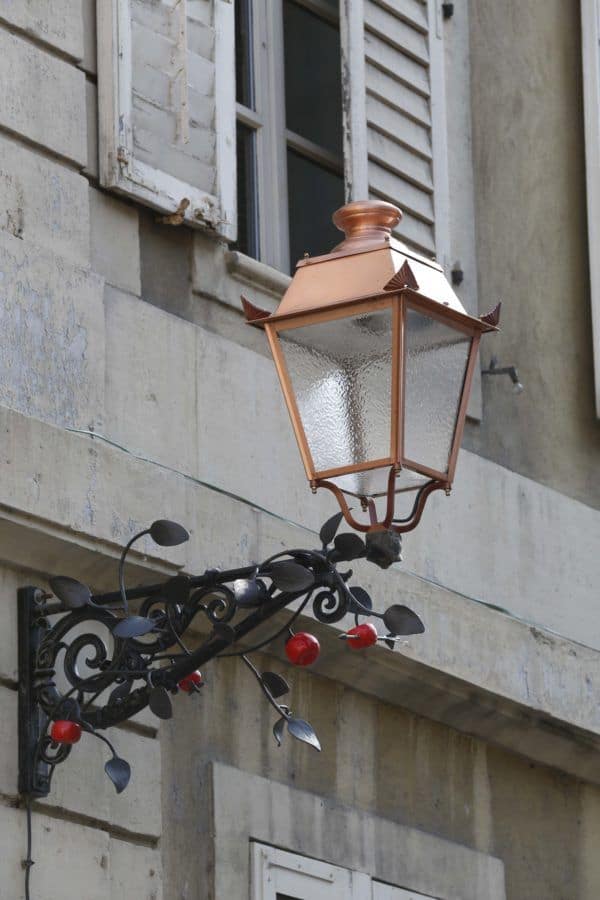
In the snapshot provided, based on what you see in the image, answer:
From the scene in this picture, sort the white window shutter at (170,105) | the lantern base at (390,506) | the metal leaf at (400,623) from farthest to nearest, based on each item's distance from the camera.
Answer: the white window shutter at (170,105) → the metal leaf at (400,623) → the lantern base at (390,506)

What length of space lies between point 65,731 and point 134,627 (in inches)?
11.0

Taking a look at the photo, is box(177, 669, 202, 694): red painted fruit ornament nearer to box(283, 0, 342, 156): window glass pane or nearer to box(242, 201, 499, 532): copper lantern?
box(242, 201, 499, 532): copper lantern

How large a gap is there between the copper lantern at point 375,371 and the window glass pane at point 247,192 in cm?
199

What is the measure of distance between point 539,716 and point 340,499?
2.40 meters

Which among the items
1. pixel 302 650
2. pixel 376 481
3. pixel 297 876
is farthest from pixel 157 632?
pixel 297 876

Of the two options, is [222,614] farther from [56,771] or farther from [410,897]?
[410,897]

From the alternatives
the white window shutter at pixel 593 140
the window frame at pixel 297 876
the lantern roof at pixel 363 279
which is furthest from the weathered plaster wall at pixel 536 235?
the lantern roof at pixel 363 279

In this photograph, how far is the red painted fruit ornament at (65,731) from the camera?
5699mm

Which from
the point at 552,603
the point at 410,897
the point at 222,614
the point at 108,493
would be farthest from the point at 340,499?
the point at 552,603

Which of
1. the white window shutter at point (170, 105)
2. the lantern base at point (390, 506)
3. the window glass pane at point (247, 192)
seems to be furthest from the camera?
the window glass pane at point (247, 192)

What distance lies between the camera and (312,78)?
8391 mm

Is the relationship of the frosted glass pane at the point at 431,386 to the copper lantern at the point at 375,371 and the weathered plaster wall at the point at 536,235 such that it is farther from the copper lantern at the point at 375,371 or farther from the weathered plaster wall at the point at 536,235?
the weathered plaster wall at the point at 536,235

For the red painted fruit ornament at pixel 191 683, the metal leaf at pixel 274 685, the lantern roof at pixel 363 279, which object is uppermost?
the lantern roof at pixel 363 279

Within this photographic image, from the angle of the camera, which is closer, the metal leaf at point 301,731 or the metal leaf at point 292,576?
the metal leaf at point 292,576
